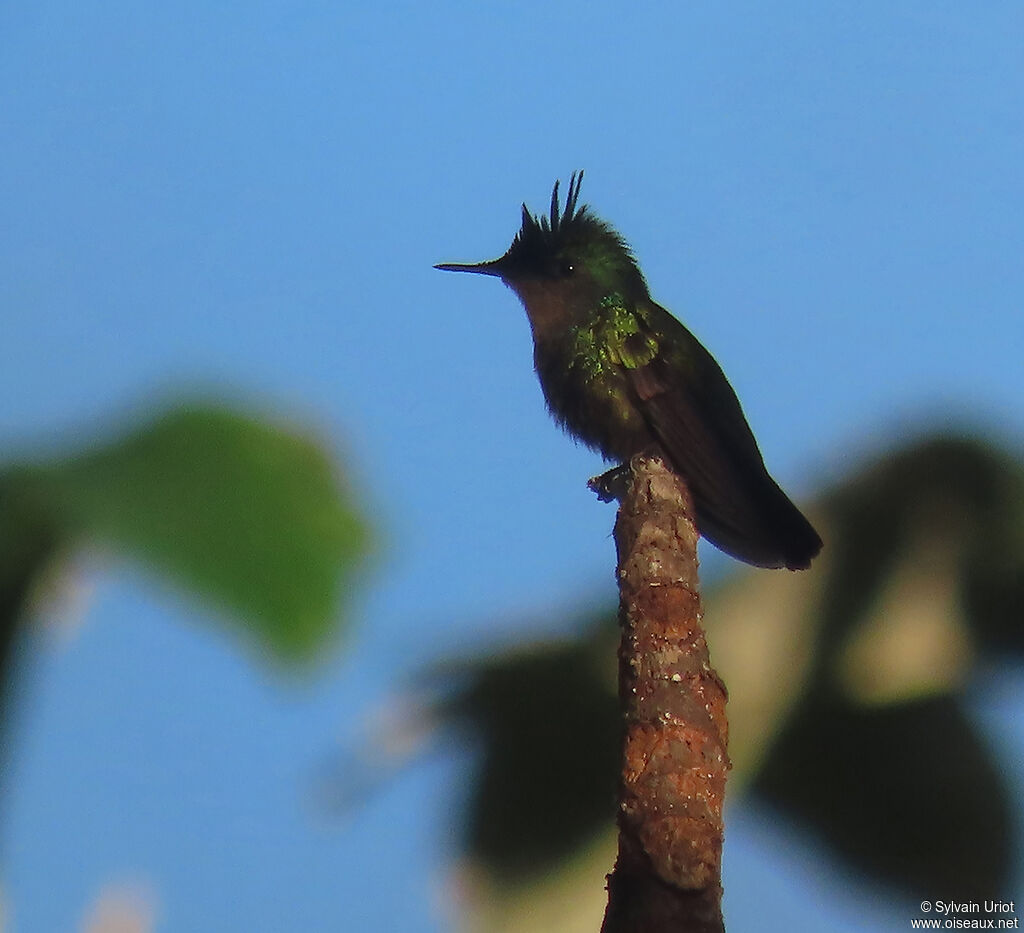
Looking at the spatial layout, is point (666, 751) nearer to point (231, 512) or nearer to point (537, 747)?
point (231, 512)

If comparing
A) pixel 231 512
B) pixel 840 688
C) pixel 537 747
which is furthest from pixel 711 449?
pixel 537 747

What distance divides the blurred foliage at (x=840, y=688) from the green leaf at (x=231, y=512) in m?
1.29

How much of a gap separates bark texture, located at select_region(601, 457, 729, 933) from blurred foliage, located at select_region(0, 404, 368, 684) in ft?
2.93

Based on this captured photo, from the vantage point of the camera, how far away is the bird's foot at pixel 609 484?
2.61 m

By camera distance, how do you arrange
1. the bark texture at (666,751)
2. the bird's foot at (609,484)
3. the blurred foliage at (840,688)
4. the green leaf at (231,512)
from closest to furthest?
the bark texture at (666,751)
the green leaf at (231,512)
the bird's foot at (609,484)
the blurred foliage at (840,688)

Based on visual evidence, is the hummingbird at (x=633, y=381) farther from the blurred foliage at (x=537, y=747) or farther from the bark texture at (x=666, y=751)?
the blurred foliage at (x=537, y=747)

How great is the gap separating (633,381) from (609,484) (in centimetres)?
34

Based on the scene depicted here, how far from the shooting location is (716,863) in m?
1.51

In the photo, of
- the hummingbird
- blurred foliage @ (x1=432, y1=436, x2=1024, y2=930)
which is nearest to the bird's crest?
the hummingbird


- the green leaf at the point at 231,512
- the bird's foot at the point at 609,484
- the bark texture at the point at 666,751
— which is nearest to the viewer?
the bark texture at the point at 666,751

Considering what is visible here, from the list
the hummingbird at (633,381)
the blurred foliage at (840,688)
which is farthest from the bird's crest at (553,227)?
the blurred foliage at (840,688)

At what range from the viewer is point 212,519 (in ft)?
8.92

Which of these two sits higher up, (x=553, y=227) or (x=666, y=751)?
(x=553, y=227)

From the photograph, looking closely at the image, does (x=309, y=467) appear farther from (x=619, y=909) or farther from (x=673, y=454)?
(x=619, y=909)
